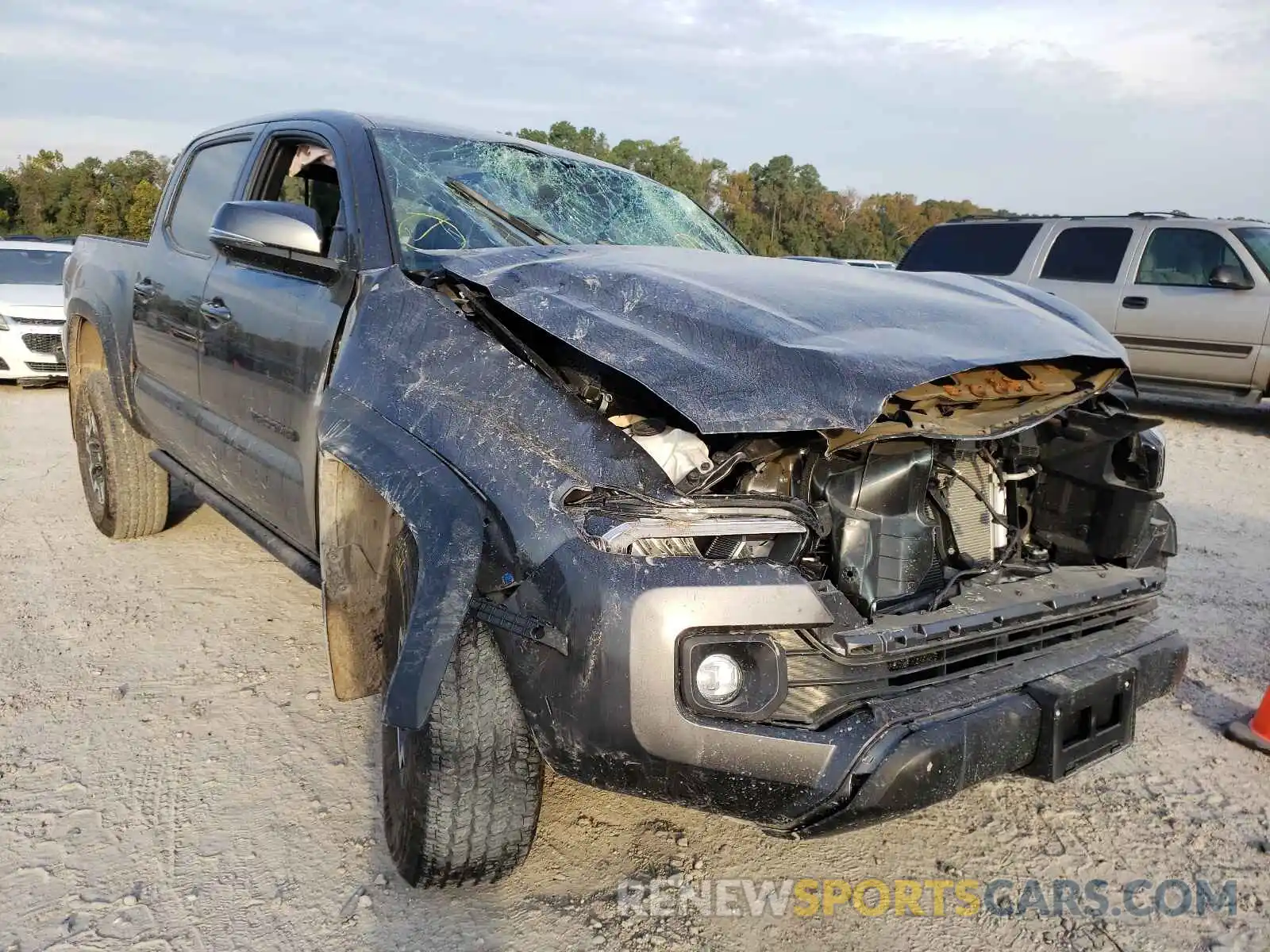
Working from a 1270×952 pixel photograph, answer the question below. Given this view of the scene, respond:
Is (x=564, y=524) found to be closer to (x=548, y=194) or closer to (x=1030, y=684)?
(x=1030, y=684)

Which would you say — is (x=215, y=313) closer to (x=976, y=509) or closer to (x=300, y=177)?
(x=300, y=177)

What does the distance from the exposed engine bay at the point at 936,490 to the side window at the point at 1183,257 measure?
279 inches

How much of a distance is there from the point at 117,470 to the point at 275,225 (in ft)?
8.28

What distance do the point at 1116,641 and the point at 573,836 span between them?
1.46 metres

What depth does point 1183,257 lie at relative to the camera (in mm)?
9102

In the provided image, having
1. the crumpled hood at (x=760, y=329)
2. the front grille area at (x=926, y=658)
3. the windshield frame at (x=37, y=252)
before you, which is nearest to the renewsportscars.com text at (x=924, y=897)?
the front grille area at (x=926, y=658)

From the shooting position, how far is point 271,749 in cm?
301

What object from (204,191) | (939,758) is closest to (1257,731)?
(939,758)

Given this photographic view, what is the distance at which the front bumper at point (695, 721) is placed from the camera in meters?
1.91

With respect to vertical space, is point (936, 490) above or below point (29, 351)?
above

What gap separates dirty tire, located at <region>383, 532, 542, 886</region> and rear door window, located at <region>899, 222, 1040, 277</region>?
8.52 metres

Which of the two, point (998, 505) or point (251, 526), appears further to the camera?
point (251, 526)

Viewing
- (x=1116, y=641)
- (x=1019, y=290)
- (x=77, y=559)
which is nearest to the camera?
(x=1116, y=641)

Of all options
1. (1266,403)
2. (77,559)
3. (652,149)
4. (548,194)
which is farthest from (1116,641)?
(652,149)
